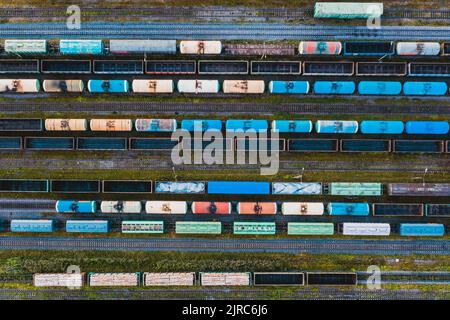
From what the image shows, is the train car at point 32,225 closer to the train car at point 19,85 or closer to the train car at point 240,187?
the train car at point 19,85

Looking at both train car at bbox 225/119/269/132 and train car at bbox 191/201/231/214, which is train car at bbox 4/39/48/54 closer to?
train car at bbox 225/119/269/132

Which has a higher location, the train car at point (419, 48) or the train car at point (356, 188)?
the train car at point (419, 48)

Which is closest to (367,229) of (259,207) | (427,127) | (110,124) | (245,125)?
(259,207)

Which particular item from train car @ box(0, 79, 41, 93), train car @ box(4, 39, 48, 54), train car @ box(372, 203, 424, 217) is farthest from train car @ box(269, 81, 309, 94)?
train car @ box(0, 79, 41, 93)

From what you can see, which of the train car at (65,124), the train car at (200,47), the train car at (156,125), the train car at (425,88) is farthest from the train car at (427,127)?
the train car at (65,124)

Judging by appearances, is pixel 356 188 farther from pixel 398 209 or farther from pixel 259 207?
pixel 259 207

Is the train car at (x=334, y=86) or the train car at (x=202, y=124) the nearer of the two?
the train car at (x=334, y=86)

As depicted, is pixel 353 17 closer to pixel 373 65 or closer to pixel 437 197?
pixel 373 65
